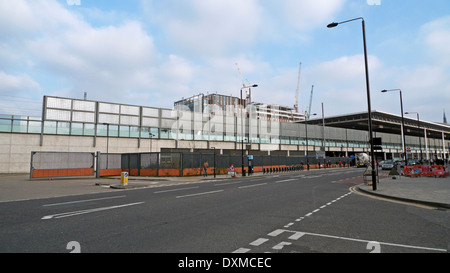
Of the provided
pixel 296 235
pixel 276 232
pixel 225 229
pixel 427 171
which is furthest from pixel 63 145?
pixel 427 171

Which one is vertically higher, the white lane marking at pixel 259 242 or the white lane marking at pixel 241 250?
the white lane marking at pixel 241 250

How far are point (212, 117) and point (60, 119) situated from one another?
28691 mm

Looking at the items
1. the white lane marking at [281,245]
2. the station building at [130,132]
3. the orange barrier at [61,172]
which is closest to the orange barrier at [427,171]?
the station building at [130,132]

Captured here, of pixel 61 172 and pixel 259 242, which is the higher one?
pixel 61 172

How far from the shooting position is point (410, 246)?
5.14m

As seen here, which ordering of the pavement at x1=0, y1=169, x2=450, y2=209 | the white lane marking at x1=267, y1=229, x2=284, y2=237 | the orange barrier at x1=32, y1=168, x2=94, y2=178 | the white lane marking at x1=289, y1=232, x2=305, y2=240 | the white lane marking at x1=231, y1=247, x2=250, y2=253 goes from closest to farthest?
the white lane marking at x1=231, y1=247, x2=250, y2=253 → the white lane marking at x1=289, y1=232, x2=305, y2=240 → the white lane marking at x1=267, y1=229, x2=284, y2=237 → the pavement at x1=0, y1=169, x2=450, y2=209 → the orange barrier at x1=32, y1=168, x2=94, y2=178

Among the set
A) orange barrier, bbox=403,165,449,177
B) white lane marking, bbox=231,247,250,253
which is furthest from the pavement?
white lane marking, bbox=231,247,250,253

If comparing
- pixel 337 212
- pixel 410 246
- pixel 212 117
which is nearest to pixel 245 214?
pixel 337 212

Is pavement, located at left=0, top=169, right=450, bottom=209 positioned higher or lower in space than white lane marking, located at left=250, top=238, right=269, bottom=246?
lower

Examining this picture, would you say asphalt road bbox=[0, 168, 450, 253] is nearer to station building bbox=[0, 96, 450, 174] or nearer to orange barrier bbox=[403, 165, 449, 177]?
orange barrier bbox=[403, 165, 449, 177]

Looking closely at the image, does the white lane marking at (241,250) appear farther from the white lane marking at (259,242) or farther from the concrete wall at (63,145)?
the concrete wall at (63,145)

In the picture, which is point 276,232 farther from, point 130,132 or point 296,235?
point 130,132

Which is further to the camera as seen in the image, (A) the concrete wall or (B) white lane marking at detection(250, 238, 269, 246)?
(A) the concrete wall

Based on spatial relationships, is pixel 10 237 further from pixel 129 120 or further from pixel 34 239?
pixel 129 120
